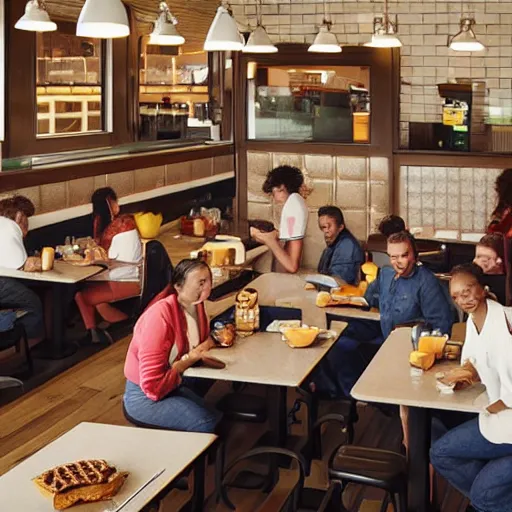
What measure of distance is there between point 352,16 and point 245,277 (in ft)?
11.0

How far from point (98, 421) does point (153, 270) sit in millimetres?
2124

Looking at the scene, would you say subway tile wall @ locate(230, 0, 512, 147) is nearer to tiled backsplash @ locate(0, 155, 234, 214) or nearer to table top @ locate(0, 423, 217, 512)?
tiled backsplash @ locate(0, 155, 234, 214)

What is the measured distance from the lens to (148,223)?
8.98m

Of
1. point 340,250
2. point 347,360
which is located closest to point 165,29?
point 340,250

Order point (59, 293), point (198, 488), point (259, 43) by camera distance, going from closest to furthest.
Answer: point (198, 488), point (59, 293), point (259, 43)

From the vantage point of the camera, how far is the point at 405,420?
529 cm

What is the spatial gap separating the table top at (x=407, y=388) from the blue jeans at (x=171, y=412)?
3.04 ft

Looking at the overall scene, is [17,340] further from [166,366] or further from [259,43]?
[259,43]

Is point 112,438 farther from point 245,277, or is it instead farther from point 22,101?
point 245,277

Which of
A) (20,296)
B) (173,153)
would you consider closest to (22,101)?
(20,296)

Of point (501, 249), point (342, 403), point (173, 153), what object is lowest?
point (342, 403)

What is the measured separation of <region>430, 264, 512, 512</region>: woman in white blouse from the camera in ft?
15.0

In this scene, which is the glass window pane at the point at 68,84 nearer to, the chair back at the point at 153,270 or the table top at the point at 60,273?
the table top at the point at 60,273

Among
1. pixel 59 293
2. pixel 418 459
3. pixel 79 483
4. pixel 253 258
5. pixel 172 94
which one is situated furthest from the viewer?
pixel 172 94
